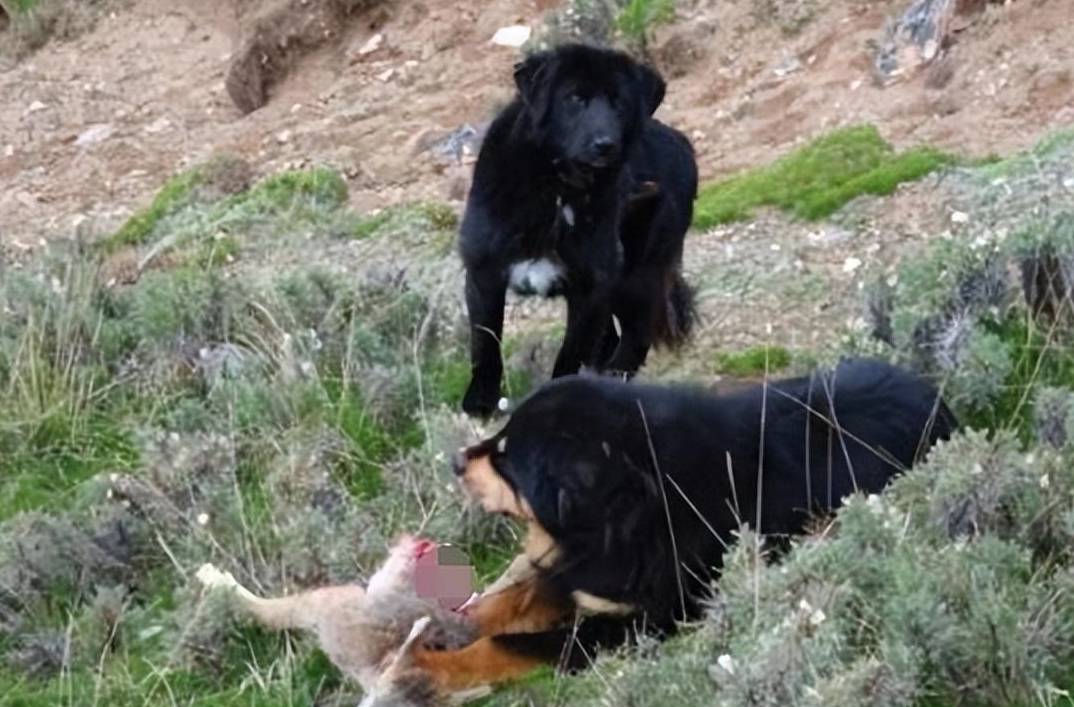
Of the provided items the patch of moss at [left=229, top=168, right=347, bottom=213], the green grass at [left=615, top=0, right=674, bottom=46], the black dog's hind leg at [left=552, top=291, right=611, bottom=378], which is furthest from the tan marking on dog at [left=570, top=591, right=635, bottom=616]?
the green grass at [left=615, top=0, right=674, bottom=46]

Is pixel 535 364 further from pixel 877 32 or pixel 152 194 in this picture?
pixel 152 194

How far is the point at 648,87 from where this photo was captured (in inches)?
271

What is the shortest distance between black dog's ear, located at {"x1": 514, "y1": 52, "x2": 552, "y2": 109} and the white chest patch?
1.77 feet

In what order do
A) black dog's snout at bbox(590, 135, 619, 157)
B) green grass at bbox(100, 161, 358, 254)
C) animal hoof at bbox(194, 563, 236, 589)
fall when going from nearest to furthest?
animal hoof at bbox(194, 563, 236, 589) → black dog's snout at bbox(590, 135, 619, 157) → green grass at bbox(100, 161, 358, 254)

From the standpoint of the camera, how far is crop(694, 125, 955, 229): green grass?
28.6 ft

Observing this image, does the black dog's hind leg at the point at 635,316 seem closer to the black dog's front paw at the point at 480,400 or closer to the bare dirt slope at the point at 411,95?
the black dog's front paw at the point at 480,400

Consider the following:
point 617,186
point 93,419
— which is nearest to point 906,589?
point 617,186

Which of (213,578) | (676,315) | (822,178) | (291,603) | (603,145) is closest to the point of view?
(291,603)

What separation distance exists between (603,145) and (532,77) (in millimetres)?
377

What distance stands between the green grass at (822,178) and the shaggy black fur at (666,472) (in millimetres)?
3188

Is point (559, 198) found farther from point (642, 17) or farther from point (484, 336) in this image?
point (642, 17)

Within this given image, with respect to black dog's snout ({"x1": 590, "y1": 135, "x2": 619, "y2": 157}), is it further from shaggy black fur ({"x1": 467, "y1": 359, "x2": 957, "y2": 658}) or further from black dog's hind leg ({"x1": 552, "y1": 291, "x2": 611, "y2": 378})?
shaggy black fur ({"x1": 467, "y1": 359, "x2": 957, "y2": 658})

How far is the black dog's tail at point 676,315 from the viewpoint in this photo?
7363 millimetres

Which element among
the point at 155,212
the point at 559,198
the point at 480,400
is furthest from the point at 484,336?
the point at 155,212
